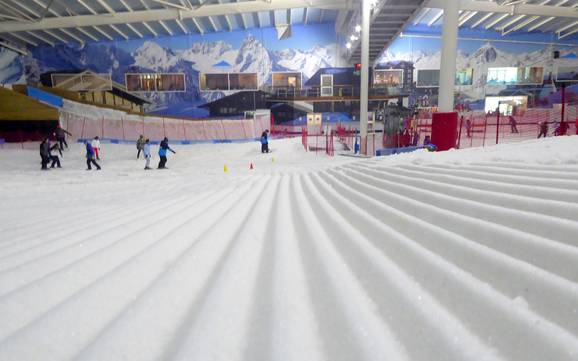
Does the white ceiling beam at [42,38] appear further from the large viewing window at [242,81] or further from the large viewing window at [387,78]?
the large viewing window at [387,78]

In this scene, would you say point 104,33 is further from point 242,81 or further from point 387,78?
point 387,78

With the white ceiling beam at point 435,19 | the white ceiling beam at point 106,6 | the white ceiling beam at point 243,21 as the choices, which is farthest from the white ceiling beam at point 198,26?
the white ceiling beam at point 435,19

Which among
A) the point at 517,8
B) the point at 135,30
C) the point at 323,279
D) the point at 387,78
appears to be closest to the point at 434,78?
the point at 387,78

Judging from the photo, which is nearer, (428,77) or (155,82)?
(155,82)

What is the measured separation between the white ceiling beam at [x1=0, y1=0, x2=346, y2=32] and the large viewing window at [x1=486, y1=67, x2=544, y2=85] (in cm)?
1344

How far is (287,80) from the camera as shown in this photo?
80.2 ft

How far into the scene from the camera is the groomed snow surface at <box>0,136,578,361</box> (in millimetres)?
1171

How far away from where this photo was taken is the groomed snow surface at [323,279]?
1171mm

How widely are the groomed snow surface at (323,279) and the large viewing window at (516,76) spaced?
2557 centimetres

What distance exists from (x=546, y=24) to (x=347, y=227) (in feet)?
96.6

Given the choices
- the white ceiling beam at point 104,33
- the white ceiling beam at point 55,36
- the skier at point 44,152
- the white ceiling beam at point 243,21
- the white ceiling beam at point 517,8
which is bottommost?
the skier at point 44,152

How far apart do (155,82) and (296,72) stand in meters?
10.3

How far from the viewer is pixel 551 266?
141 cm

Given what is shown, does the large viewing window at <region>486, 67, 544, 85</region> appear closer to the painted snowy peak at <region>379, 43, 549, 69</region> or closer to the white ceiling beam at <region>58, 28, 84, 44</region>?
the painted snowy peak at <region>379, 43, 549, 69</region>
